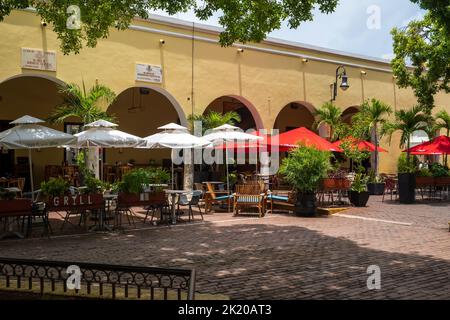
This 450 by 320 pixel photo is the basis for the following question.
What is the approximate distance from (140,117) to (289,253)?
13424 mm

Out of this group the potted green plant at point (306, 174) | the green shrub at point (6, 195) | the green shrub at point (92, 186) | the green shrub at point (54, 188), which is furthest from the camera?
the potted green plant at point (306, 174)

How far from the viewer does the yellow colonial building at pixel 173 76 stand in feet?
42.9

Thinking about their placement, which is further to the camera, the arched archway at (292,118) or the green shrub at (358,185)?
the arched archway at (292,118)

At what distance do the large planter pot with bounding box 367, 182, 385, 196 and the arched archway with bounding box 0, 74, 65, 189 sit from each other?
12082 millimetres

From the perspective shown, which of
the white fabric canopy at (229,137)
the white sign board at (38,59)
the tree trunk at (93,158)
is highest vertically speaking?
the white sign board at (38,59)

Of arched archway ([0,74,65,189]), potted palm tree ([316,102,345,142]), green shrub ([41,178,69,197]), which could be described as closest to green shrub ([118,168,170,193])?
green shrub ([41,178,69,197])

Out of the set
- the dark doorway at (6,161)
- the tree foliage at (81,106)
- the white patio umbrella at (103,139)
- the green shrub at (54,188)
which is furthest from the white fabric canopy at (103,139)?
the dark doorway at (6,161)

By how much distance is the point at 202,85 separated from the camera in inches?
633

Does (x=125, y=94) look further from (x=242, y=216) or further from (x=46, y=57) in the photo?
(x=242, y=216)

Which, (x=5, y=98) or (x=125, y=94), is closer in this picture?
(x=5, y=98)

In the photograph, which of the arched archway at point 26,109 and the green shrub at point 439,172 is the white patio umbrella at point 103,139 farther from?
the green shrub at point 439,172

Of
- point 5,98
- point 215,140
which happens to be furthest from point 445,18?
point 5,98

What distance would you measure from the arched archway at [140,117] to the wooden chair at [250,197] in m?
6.83
